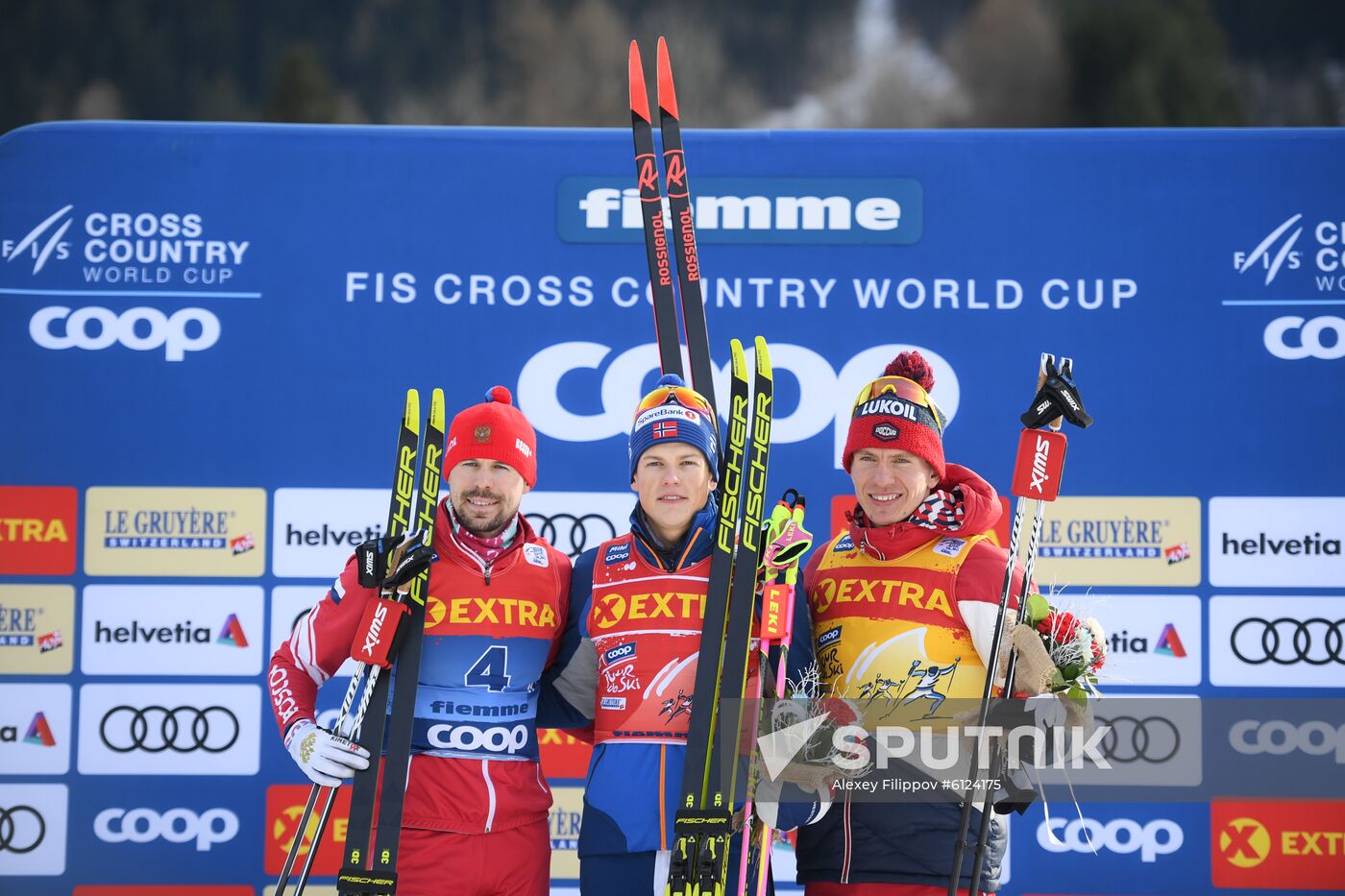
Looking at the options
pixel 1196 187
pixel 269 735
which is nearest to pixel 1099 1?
pixel 1196 187

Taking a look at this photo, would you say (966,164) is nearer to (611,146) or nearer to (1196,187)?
(1196,187)

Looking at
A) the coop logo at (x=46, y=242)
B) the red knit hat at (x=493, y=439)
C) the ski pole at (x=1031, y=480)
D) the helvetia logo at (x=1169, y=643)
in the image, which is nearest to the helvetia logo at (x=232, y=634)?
the coop logo at (x=46, y=242)

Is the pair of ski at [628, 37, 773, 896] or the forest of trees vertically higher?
the forest of trees

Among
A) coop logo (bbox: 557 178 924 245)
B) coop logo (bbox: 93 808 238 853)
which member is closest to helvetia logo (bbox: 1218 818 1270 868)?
coop logo (bbox: 557 178 924 245)

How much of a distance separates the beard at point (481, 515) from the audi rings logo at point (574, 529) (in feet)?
3.40

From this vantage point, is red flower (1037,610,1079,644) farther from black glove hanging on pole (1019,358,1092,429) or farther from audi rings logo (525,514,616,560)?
audi rings logo (525,514,616,560)

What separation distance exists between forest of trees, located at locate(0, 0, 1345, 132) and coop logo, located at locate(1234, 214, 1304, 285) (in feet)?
46.1

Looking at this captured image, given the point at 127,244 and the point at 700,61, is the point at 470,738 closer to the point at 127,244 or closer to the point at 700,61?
the point at 127,244

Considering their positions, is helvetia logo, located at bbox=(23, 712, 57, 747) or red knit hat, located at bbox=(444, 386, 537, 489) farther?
helvetia logo, located at bbox=(23, 712, 57, 747)

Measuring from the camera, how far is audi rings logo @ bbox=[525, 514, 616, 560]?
12.7 feet

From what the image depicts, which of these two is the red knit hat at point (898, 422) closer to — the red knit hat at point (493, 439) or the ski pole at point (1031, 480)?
the ski pole at point (1031, 480)

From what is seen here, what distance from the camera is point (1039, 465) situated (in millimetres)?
2619

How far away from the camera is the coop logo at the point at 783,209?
390 centimetres

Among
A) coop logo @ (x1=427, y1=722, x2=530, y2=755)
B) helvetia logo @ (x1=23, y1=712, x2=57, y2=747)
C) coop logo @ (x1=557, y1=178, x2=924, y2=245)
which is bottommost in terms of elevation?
helvetia logo @ (x1=23, y1=712, x2=57, y2=747)
